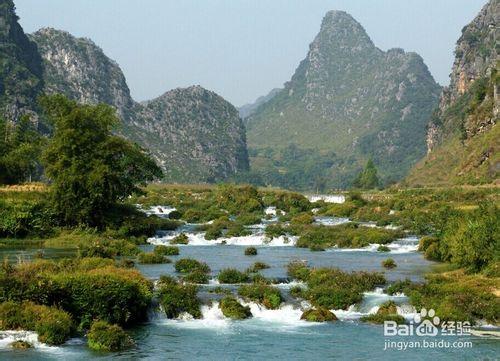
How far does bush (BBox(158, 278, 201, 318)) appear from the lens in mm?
39406

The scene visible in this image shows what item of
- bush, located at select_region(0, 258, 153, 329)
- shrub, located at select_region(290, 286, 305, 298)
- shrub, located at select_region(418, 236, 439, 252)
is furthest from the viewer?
shrub, located at select_region(418, 236, 439, 252)

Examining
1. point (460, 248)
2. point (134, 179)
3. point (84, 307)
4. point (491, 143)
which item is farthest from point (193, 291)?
point (491, 143)

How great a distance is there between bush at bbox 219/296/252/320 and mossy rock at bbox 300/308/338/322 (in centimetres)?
318

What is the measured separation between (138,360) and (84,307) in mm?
6192

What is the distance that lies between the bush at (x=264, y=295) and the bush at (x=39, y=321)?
451 inches

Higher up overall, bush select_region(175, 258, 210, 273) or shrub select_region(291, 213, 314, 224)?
shrub select_region(291, 213, 314, 224)

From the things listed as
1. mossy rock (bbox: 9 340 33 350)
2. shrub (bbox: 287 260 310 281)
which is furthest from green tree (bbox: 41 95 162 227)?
mossy rock (bbox: 9 340 33 350)

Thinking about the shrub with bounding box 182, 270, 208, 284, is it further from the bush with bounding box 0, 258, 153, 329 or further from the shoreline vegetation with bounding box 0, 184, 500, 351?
the bush with bounding box 0, 258, 153, 329

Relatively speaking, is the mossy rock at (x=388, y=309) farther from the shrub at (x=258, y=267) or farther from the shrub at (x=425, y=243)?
the shrub at (x=425, y=243)

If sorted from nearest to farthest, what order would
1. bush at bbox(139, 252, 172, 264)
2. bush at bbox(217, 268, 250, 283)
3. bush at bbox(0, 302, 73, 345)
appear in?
bush at bbox(0, 302, 73, 345) < bush at bbox(217, 268, 250, 283) < bush at bbox(139, 252, 172, 264)

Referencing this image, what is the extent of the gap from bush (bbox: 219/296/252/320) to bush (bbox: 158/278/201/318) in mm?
1397

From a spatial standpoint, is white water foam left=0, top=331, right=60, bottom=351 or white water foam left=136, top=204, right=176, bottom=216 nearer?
white water foam left=0, top=331, right=60, bottom=351

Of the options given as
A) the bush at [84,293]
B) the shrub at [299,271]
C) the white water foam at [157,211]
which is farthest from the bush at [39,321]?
the white water foam at [157,211]

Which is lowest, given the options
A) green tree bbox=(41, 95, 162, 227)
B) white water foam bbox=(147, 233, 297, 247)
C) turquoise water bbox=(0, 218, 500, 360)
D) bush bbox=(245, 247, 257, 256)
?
turquoise water bbox=(0, 218, 500, 360)
